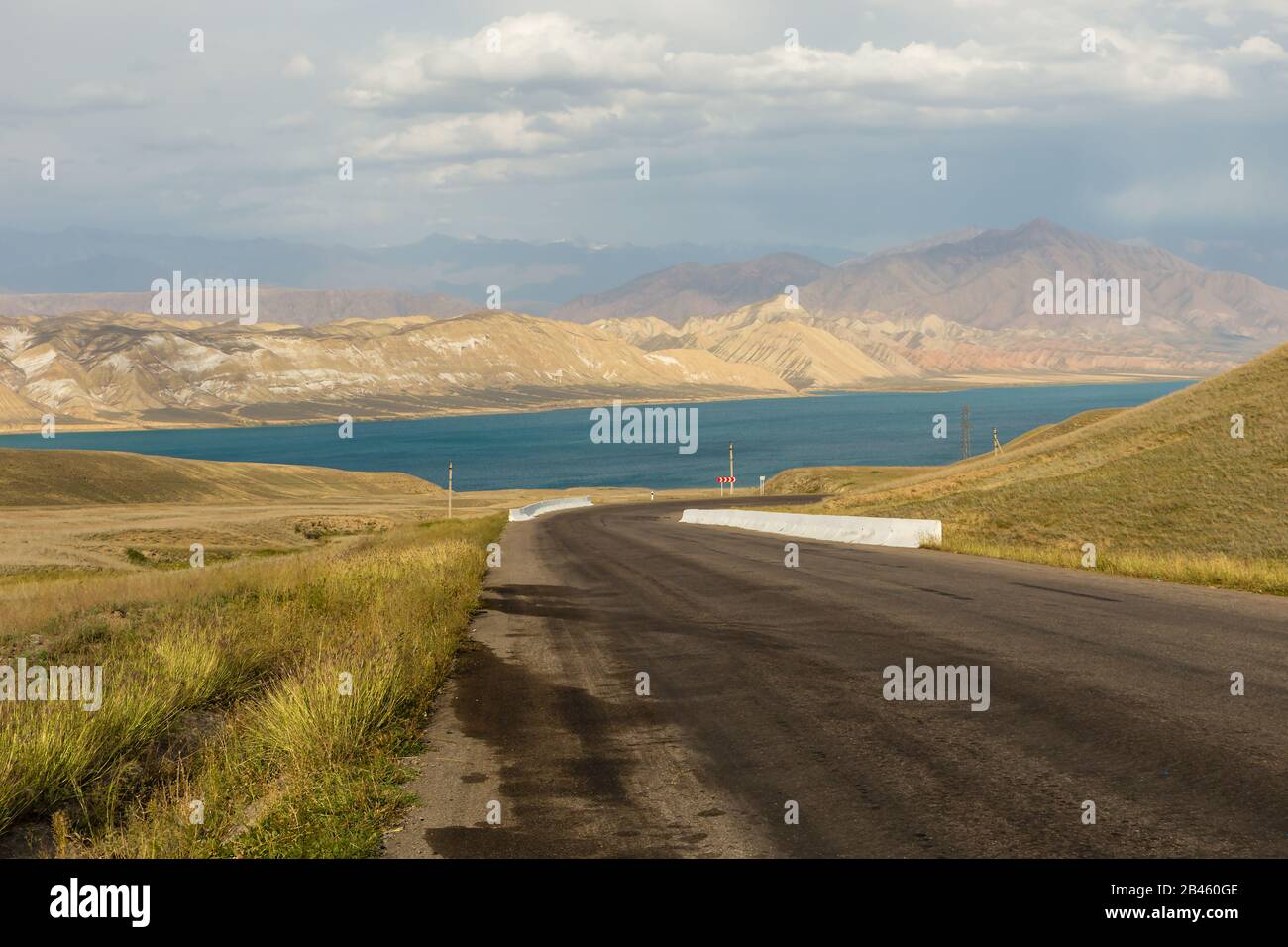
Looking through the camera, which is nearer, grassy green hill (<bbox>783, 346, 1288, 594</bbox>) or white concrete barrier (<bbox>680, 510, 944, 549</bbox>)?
grassy green hill (<bbox>783, 346, 1288, 594</bbox>)

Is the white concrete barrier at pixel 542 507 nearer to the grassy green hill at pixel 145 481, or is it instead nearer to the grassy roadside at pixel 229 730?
the grassy green hill at pixel 145 481

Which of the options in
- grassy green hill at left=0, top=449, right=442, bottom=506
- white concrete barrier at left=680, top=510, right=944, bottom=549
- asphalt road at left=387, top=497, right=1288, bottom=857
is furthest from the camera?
grassy green hill at left=0, top=449, right=442, bottom=506

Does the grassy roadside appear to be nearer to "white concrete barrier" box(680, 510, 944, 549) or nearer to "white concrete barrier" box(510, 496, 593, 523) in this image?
"white concrete barrier" box(680, 510, 944, 549)

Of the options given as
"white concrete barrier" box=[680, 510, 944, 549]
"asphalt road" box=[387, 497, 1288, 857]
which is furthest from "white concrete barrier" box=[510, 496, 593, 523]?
"asphalt road" box=[387, 497, 1288, 857]

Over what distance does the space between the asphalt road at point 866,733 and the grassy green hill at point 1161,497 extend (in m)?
6.73

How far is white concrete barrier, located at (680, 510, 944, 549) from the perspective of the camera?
29.6m

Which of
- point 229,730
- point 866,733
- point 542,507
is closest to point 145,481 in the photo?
point 542,507

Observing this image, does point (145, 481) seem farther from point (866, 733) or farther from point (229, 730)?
point (866, 733)

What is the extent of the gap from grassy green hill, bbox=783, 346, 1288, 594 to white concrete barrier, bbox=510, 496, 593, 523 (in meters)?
18.8

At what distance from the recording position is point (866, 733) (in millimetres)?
8508

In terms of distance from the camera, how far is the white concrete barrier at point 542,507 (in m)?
60.8

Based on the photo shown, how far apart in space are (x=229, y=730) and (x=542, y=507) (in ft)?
194

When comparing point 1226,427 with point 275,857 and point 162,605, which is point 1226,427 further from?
point 275,857
